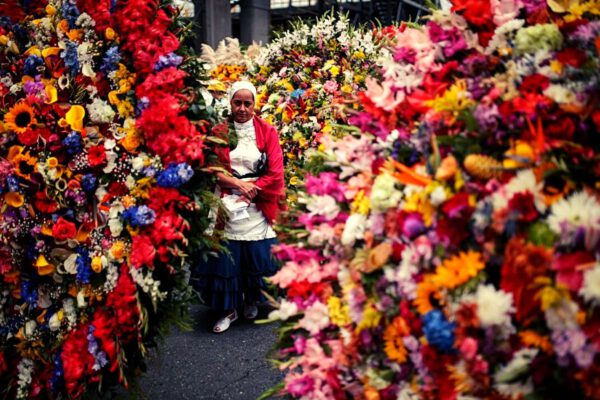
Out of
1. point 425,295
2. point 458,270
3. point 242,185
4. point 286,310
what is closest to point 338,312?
point 286,310

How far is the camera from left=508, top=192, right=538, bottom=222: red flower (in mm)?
1189

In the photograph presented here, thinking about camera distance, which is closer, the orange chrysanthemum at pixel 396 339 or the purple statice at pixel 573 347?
the purple statice at pixel 573 347

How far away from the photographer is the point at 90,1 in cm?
238

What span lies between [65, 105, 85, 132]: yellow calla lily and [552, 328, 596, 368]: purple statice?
2.11m

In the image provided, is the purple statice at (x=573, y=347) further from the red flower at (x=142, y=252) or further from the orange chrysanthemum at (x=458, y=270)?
the red flower at (x=142, y=252)

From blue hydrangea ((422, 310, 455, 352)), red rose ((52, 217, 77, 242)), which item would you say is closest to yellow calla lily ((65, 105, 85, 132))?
red rose ((52, 217, 77, 242))

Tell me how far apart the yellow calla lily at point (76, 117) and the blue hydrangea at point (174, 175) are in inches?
18.5

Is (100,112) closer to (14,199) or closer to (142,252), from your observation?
(14,199)

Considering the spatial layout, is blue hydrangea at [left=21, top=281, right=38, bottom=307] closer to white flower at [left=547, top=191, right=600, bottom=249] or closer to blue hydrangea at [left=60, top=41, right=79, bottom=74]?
blue hydrangea at [left=60, top=41, right=79, bottom=74]

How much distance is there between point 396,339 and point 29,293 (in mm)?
1798

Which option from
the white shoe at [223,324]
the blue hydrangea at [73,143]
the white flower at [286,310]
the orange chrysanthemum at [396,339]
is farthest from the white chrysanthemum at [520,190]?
the white shoe at [223,324]

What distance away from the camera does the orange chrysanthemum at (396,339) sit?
1.36 m

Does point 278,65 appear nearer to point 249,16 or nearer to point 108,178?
point 108,178

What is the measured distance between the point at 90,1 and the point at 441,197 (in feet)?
6.49
